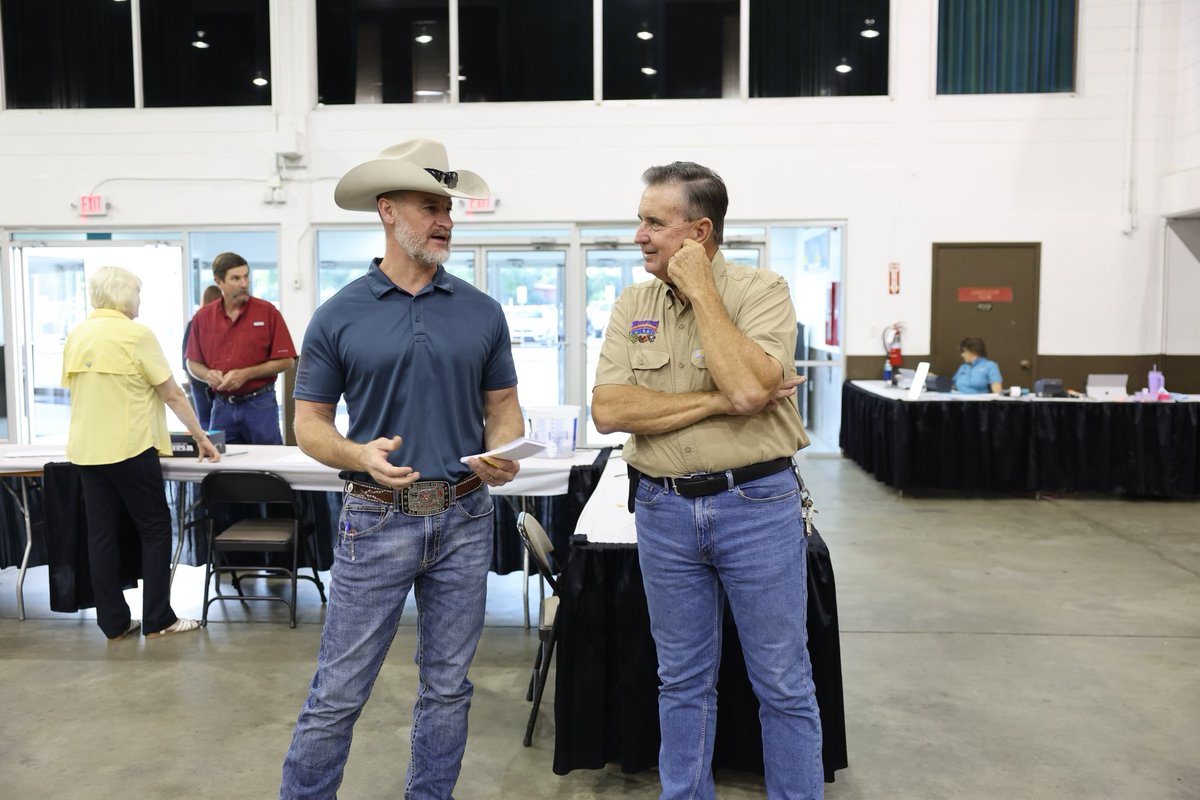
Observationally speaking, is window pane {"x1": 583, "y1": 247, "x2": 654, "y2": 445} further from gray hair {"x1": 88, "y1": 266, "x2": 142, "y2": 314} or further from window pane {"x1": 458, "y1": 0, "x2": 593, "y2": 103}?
gray hair {"x1": 88, "y1": 266, "x2": 142, "y2": 314}

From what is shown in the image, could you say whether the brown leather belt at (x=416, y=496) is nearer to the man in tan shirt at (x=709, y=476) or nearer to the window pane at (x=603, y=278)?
the man in tan shirt at (x=709, y=476)

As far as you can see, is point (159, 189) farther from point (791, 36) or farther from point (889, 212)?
point (889, 212)

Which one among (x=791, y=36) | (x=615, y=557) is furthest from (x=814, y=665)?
(x=791, y=36)

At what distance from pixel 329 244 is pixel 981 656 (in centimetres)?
737

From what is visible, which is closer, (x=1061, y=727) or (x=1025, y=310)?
(x=1061, y=727)

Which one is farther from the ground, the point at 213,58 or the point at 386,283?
the point at 213,58

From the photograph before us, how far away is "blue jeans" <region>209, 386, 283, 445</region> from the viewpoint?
4859 millimetres

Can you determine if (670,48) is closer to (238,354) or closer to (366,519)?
(238,354)

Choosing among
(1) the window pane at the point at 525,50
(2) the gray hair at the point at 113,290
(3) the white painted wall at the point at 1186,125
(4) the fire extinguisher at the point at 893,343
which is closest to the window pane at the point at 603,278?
(1) the window pane at the point at 525,50

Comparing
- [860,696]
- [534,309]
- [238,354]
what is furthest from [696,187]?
[534,309]

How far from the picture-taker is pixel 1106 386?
7.11 metres

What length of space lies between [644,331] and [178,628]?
114 inches

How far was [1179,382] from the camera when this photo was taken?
8.83m

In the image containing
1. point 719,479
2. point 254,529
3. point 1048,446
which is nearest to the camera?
point 719,479
